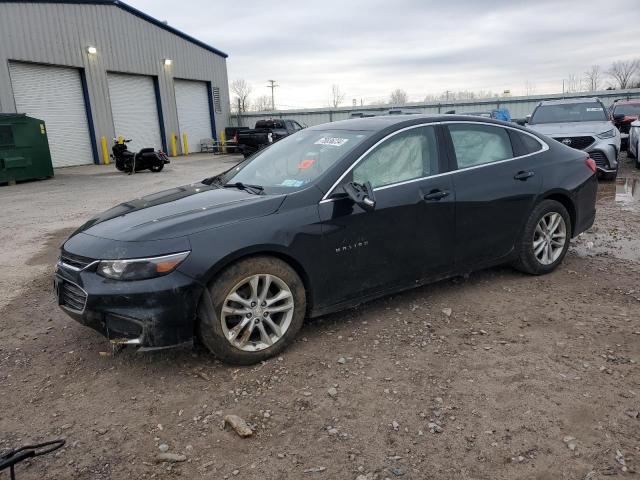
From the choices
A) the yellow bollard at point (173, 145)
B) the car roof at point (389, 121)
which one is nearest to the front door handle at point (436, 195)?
the car roof at point (389, 121)

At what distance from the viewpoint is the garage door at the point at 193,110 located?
2773 centimetres

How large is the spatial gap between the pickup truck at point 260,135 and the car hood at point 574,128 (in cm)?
1165

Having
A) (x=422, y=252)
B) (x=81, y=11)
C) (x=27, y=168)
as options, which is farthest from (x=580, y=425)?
(x=81, y=11)

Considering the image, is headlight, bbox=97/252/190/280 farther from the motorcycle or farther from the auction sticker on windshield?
the motorcycle

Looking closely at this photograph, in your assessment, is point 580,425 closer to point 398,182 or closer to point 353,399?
point 353,399

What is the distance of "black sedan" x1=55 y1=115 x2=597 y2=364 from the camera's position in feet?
10.3

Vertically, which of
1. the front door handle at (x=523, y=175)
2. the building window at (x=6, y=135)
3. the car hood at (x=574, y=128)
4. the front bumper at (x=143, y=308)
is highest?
the building window at (x=6, y=135)

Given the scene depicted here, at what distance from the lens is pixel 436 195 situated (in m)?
4.09

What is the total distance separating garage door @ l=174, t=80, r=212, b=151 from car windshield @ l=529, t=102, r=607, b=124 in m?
20.3

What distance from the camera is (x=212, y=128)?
3052cm

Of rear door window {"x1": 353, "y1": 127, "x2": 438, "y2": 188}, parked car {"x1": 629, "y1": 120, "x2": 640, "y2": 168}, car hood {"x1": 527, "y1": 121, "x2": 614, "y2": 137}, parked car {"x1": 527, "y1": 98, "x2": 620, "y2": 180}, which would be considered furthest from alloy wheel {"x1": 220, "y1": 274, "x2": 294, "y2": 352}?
parked car {"x1": 629, "y1": 120, "x2": 640, "y2": 168}

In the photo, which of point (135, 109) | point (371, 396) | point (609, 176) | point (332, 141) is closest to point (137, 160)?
point (135, 109)

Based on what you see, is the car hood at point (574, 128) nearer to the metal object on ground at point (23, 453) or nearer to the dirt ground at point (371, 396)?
the dirt ground at point (371, 396)

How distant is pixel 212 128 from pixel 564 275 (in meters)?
27.9
